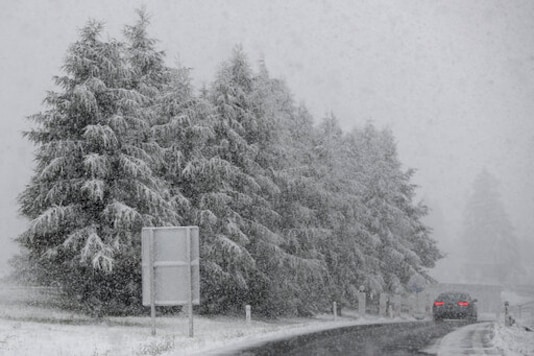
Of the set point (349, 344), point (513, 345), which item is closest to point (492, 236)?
point (513, 345)

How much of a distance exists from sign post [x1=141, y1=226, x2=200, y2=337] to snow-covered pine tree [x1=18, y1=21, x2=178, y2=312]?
2.83m

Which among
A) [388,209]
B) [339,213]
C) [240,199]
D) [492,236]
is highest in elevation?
[388,209]

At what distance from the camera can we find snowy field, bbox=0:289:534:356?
1327 centimetres

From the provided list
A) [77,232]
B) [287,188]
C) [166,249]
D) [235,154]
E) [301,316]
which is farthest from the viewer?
[301,316]

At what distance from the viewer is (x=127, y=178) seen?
21.6 m

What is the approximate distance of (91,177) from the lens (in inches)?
807

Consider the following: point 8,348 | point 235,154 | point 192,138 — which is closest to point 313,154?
point 235,154

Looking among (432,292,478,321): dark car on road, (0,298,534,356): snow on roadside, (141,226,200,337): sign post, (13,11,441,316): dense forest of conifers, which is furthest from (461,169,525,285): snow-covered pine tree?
(141,226,200,337): sign post

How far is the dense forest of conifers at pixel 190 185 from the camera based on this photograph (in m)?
20.8

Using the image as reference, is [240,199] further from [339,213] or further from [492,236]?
[492,236]

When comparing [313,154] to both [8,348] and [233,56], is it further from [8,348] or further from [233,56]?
[8,348]

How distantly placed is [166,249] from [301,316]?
16054 mm

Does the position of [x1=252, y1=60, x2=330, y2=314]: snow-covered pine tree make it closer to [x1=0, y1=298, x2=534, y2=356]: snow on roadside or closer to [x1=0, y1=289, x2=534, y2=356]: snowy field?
[x1=0, y1=298, x2=534, y2=356]: snow on roadside

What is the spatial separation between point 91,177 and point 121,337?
6140mm
